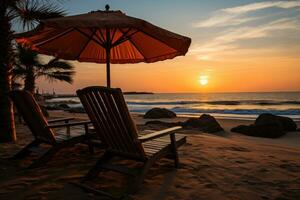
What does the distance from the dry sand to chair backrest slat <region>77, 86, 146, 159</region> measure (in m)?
0.50

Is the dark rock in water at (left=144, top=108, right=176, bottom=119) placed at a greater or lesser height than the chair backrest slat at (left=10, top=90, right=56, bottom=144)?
lesser

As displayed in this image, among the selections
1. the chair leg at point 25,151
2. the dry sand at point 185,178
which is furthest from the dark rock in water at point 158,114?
the chair leg at point 25,151

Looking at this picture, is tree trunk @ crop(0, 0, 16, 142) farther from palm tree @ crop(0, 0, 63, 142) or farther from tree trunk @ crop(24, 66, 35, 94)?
tree trunk @ crop(24, 66, 35, 94)

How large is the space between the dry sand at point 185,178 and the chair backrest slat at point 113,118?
50 centimetres

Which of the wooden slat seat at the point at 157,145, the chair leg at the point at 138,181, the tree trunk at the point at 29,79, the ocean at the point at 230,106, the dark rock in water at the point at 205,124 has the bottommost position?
the ocean at the point at 230,106

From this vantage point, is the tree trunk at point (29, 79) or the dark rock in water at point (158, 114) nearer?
the tree trunk at point (29, 79)

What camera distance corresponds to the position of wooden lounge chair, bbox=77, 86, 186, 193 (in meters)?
3.03

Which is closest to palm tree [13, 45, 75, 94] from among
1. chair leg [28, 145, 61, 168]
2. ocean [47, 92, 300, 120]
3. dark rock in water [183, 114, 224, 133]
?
dark rock in water [183, 114, 224, 133]

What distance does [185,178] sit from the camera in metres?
3.61

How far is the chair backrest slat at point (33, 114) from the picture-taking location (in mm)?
4062

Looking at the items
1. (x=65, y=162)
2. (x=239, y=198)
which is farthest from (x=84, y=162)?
(x=239, y=198)

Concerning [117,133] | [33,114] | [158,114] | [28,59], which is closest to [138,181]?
[117,133]

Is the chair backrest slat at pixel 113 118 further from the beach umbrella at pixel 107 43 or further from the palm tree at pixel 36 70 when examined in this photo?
the palm tree at pixel 36 70

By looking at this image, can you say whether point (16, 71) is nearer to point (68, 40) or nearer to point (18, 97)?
point (68, 40)
